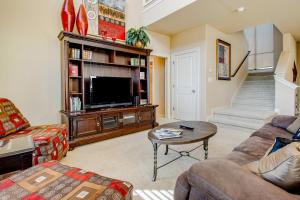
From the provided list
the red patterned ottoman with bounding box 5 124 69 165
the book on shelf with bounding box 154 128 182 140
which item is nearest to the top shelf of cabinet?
the red patterned ottoman with bounding box 5 124 69 165

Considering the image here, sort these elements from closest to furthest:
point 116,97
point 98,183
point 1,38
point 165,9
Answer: point 98,183 < point 1,38 < point 116,97 < point 165,9

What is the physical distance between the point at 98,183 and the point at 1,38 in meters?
3.15

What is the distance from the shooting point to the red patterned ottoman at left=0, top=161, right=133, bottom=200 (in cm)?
100

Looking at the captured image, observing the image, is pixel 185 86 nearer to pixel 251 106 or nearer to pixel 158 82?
pixel 158 82

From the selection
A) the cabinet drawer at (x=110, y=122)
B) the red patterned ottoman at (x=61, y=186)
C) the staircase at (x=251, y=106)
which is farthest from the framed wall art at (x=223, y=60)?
the red patterned ottoman at (x=61, y=186)

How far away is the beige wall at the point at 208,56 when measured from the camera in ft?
15.1

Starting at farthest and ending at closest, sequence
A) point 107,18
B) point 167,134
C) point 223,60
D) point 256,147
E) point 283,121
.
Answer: point 223,60
point 107,18
point 283,121
point 167,134
point 256,147

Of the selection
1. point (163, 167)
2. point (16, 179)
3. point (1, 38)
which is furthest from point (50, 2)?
point (163, 167)

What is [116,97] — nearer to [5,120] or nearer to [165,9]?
[5,120]

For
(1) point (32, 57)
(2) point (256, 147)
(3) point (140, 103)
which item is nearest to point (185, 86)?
(3) point (140, 103)

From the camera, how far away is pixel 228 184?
75 cm

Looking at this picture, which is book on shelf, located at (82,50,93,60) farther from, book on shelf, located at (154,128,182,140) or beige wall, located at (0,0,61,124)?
book on shelf, located at (154,128,182,140)

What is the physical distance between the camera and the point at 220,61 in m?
5.12

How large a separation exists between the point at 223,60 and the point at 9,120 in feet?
17.3
